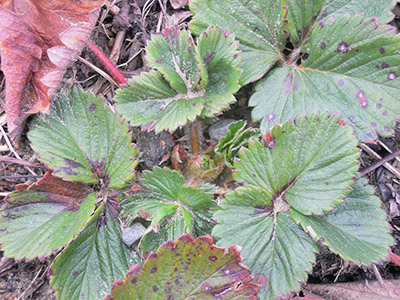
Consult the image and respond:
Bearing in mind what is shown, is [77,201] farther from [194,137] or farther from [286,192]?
[286,192]

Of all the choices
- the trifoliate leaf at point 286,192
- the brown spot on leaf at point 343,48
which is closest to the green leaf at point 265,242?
the trifoliate leaf at point 286,192

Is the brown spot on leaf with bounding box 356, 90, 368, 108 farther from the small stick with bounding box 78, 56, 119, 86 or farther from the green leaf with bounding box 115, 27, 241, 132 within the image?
the small stick with bounding box 78, 56, 119, 86

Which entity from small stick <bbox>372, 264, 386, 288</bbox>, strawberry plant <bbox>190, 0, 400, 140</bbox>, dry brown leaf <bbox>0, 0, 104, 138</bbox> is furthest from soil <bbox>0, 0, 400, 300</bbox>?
strawberry plant <bbox>190, 0, 400, 140</bbox>

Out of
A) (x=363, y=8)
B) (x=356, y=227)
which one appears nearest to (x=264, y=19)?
(x=363, y=8)

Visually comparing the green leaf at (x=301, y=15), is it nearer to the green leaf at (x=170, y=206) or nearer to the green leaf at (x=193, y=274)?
the green leaf at (x=170, y=206)

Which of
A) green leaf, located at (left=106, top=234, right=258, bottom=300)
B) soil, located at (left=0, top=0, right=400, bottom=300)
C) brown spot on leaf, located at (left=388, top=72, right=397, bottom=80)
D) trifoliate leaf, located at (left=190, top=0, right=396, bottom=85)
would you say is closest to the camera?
green leaf, located at (left=106, top=234, right=258, bottom=300)
